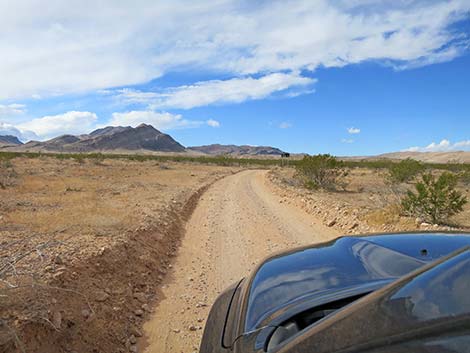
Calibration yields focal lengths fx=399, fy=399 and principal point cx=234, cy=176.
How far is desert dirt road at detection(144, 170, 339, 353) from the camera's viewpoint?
4.79 m

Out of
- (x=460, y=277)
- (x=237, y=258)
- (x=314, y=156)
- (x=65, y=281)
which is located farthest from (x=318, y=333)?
(x=314, y=156)

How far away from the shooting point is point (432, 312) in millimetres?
1212

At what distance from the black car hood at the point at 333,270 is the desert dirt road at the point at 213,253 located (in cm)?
221

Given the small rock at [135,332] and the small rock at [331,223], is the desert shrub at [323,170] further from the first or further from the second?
the small rock at [135,332]

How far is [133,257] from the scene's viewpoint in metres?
6.96

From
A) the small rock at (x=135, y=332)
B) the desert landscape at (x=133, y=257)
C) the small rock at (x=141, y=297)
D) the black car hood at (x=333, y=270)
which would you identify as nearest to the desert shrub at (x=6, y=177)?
the desert landscape at (x=133, y=257)

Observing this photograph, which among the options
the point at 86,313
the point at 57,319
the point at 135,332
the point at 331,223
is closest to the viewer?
the point at 57,319

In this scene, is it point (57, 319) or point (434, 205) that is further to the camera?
point (434, 205)

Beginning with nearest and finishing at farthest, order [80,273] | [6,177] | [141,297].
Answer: [80,273], [141,297], [6,177]

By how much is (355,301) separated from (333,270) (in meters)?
0.74

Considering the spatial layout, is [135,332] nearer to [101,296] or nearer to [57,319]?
[101,296]

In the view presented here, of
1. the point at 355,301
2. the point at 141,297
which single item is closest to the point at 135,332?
the point at 141,297

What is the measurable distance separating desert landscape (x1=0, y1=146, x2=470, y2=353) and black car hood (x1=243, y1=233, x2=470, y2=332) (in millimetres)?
2288

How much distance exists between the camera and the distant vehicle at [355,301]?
1205 mm
